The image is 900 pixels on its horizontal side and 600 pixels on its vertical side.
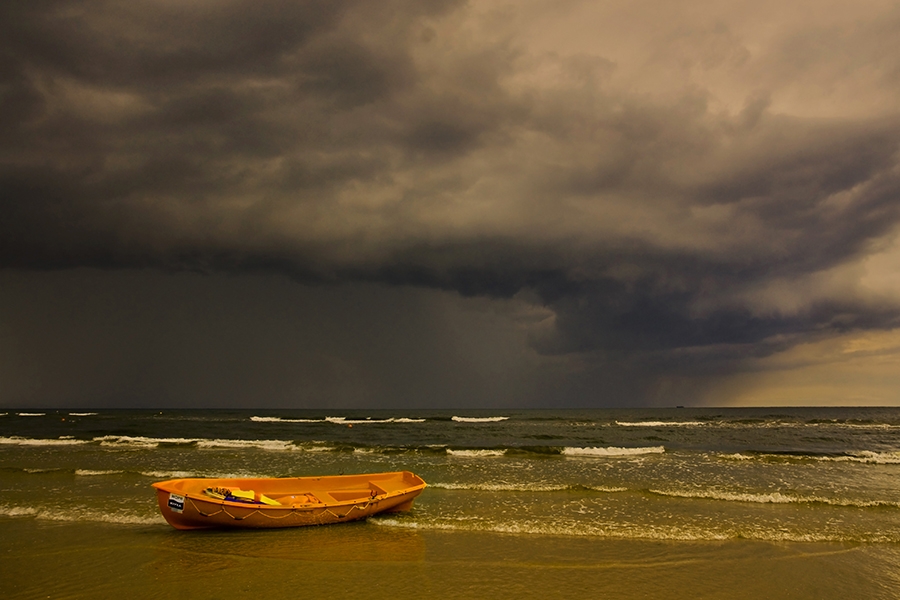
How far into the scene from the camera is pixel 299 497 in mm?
14742

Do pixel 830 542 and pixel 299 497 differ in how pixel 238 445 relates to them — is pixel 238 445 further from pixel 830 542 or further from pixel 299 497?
pixel 830 542

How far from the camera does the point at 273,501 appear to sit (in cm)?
1374

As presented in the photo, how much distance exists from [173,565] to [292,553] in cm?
231

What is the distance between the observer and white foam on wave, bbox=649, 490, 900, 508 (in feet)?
53.7

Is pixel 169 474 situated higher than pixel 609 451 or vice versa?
pixel 169 474

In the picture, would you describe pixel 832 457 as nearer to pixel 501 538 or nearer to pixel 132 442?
pixel 501 538

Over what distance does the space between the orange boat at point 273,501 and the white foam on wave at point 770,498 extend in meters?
9.52

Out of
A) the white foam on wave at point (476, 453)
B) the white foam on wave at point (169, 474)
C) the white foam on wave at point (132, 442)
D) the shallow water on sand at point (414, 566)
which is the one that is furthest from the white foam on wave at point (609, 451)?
the white foam on wave at point (132, 442)

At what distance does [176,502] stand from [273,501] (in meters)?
2.37

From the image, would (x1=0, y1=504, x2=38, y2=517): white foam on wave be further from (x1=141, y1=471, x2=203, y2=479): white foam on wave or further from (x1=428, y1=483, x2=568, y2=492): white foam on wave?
(x1=428, y1=483, x2=568, y2=492): white foam on wave

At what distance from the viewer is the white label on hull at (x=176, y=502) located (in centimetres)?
1241

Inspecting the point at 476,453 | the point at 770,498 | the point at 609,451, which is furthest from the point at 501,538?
the point at 609,451

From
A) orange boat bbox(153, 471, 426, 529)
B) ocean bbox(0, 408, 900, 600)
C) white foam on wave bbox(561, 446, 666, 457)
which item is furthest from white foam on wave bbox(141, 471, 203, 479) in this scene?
white foam on wave bbox(561, 446, 666, 457)

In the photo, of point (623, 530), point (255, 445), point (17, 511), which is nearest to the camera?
point (623, 530)
